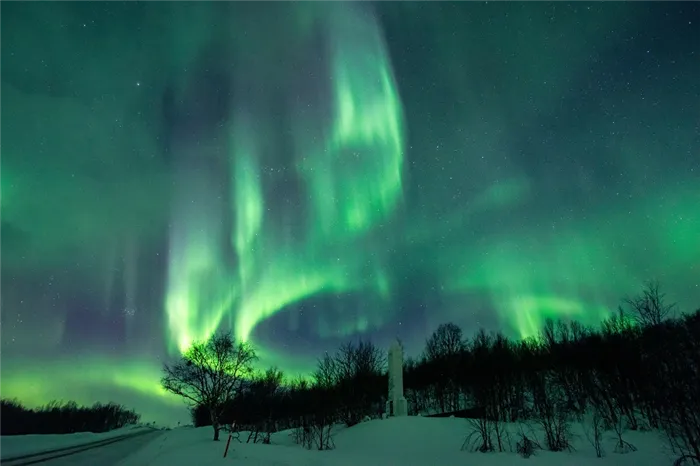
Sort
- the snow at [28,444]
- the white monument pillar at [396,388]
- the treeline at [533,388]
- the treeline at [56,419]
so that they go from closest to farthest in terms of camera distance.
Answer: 1. the treeline at [533,388]
2. the snow at [28,444]
3. the white monument pillar at [396,388]
4. the treeline at [56,419]

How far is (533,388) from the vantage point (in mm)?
38781

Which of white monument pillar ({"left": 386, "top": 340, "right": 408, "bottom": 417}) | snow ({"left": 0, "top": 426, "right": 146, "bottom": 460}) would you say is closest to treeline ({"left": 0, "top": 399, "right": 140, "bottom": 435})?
snow ({"left": 0, "top": 426, "right": 146, "bottom": 460})

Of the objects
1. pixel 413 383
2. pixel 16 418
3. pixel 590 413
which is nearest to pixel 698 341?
pixel 590 413

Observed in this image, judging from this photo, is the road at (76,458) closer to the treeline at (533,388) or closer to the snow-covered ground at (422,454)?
the snow-covered ground at (422,454)

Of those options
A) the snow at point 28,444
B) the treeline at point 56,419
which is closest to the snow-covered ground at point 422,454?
the snow at point 28,444

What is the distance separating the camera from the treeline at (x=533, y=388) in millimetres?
14414

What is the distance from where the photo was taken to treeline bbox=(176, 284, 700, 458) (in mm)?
14414

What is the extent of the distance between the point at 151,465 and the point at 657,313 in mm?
33588

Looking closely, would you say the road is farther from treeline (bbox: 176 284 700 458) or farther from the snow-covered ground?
treeline (bbox: 176 284 700 458)

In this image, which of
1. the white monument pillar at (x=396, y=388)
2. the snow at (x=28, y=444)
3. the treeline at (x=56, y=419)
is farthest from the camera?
the treeline at (x=56, y=419)

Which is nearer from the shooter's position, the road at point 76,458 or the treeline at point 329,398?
the road at point 76,458

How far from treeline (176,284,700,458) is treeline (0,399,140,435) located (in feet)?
253

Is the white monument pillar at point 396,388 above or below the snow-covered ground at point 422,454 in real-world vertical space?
above

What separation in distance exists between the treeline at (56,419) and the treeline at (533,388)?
77.1m
